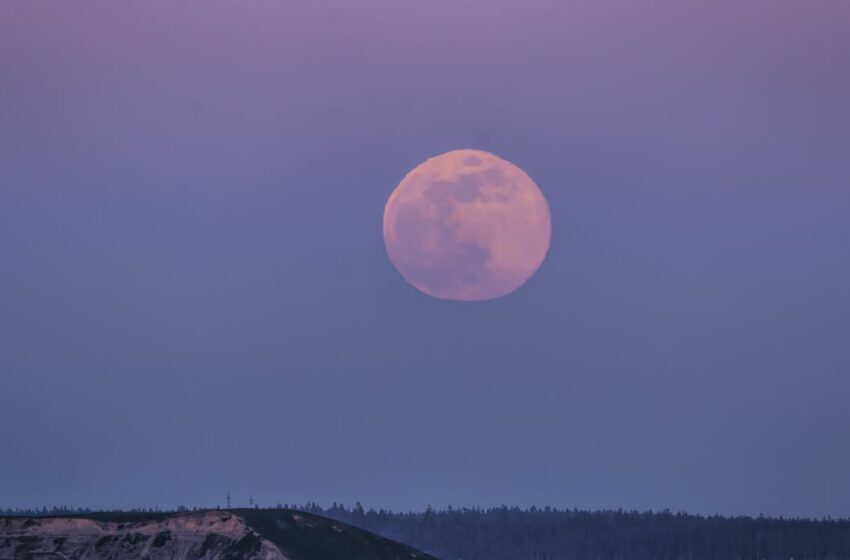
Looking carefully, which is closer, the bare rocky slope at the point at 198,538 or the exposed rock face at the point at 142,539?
the bare rocky slope at the point at 198,538

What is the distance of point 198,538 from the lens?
112375 mm

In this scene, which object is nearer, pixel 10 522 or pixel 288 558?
pixel 288 558

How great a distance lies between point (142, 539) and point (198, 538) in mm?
4319

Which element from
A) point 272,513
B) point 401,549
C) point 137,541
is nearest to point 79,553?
point 137,541

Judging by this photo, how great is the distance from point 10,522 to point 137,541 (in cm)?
1157

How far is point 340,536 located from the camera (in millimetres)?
113375

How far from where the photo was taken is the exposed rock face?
110625 millimetres

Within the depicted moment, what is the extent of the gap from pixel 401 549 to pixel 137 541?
726 inches

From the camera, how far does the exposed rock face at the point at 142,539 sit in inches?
4355

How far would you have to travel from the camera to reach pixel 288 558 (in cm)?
10825

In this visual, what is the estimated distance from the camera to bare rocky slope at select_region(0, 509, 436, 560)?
110375 mm

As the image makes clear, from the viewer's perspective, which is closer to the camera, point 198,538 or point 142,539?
point 198,538

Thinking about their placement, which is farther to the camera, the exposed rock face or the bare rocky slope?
Answer: the exposed rock face

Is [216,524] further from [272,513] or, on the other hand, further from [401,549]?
[401,549]
